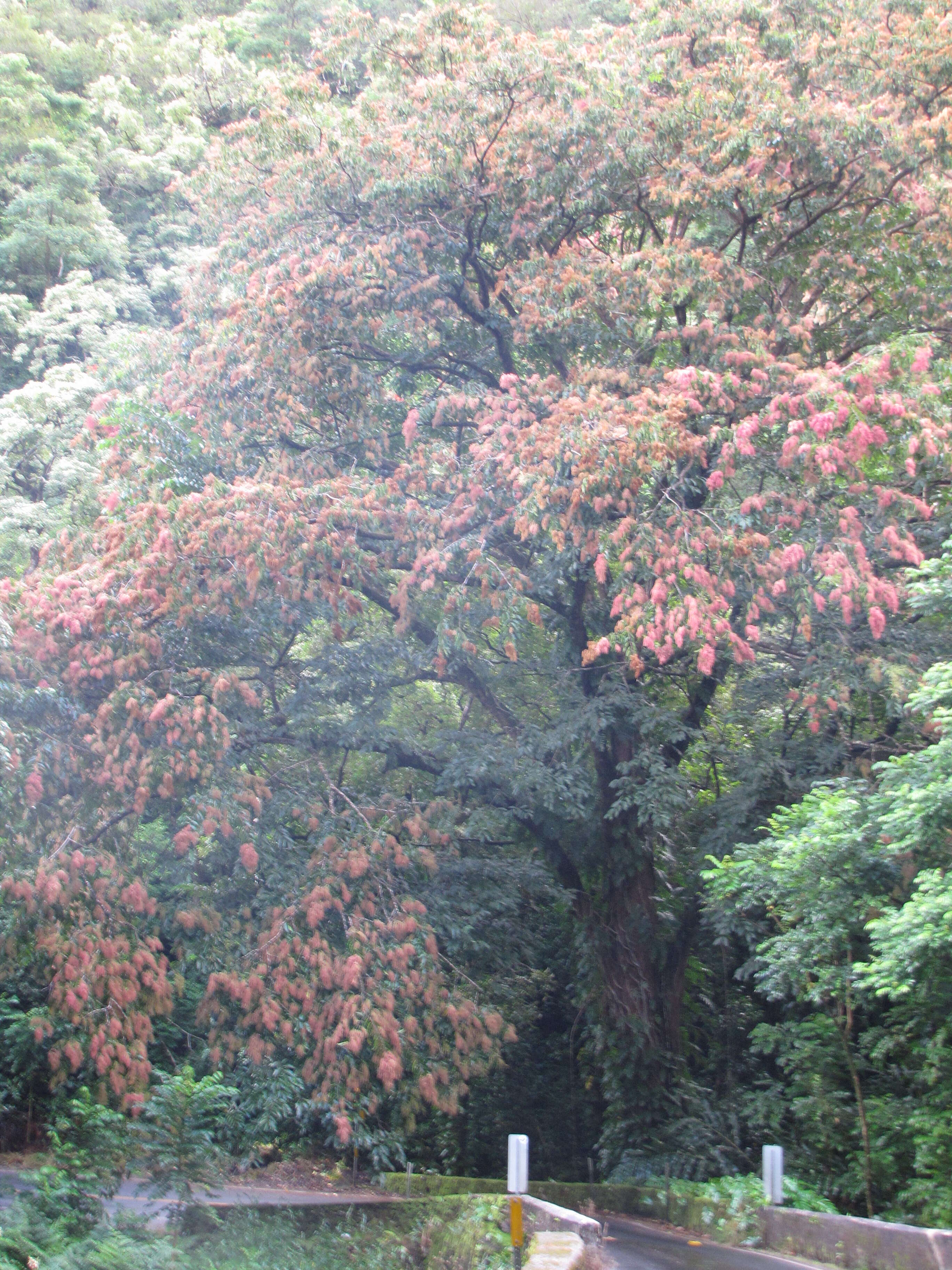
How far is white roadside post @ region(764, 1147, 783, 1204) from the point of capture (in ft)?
30.5

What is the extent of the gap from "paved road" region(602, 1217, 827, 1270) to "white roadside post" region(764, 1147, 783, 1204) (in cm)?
45

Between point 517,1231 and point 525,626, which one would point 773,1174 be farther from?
point 525,626

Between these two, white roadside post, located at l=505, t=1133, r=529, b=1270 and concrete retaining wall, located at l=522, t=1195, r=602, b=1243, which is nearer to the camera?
white roadside post, located at l=505, t=1133, r=529, b=1270

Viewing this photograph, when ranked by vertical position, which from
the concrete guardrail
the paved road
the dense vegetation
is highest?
the dense vegetation

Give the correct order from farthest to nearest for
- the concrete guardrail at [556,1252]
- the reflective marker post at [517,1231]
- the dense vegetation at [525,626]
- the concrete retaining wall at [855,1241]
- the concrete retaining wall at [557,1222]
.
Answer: the dense vegetation at [525,626], the concrete retaining wall at [557,1222], the concrete guardrail at [556,1252], the reflective marker post at [517,1231], the concrete retaining wall at [855,1241]

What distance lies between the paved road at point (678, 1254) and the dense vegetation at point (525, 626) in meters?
1.48

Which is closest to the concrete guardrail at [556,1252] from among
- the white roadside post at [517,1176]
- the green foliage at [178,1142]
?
the white roadside post at [517,1176]

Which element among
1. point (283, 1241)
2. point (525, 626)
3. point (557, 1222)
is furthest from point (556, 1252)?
point (525, 626)

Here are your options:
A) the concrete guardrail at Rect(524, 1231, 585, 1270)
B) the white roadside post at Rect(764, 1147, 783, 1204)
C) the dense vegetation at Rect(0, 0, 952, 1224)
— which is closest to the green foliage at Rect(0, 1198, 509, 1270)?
the concrete guardrail at Rect(524, 1231, 585, 1270)

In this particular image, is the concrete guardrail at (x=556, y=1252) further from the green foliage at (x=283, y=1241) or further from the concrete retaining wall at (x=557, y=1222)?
the green foliage at (x=283, y=1241)

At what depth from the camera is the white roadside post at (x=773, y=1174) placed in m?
9.28

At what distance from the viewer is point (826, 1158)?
10766mm

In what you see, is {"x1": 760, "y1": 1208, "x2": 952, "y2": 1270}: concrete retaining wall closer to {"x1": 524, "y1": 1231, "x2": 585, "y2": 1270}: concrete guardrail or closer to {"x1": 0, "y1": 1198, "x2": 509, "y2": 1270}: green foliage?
{"x1": 524, "y1": 1231, "x2": 585, "y2": 1270}: concrete guardrail

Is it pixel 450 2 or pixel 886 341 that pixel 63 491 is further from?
pixel 886 341
